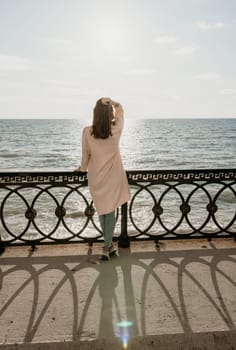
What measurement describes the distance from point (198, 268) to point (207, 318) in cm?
94

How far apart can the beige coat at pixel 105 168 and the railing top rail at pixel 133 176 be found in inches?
14.9

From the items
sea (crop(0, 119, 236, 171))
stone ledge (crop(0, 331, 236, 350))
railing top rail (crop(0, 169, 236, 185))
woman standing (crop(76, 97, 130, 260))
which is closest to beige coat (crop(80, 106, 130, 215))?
woman standing (crop(76, 97, 130, 260))

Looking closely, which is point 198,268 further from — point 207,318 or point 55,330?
point 55,330

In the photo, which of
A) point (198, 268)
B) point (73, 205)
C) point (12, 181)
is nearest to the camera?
point (198, 268)

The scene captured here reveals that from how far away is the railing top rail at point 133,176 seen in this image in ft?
13.5

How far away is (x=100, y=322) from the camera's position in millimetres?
2686

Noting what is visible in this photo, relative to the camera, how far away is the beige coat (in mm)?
3646

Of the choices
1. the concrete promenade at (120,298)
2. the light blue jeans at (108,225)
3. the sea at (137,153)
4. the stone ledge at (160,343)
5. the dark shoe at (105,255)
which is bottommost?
the stone ledge at (160,343)

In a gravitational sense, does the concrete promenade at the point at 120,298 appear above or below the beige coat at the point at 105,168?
below

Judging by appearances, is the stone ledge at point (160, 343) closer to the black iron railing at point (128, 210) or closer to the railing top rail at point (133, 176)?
the black iron railing at point (128, 210)

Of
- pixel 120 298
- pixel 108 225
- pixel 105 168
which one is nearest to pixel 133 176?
pixel 105 168

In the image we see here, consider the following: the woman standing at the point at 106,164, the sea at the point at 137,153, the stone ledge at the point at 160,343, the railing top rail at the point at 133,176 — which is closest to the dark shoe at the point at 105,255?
the woman standing at the point at 106,164

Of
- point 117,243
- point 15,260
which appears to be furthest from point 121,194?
point 15,260

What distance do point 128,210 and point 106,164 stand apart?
4.56 metres
